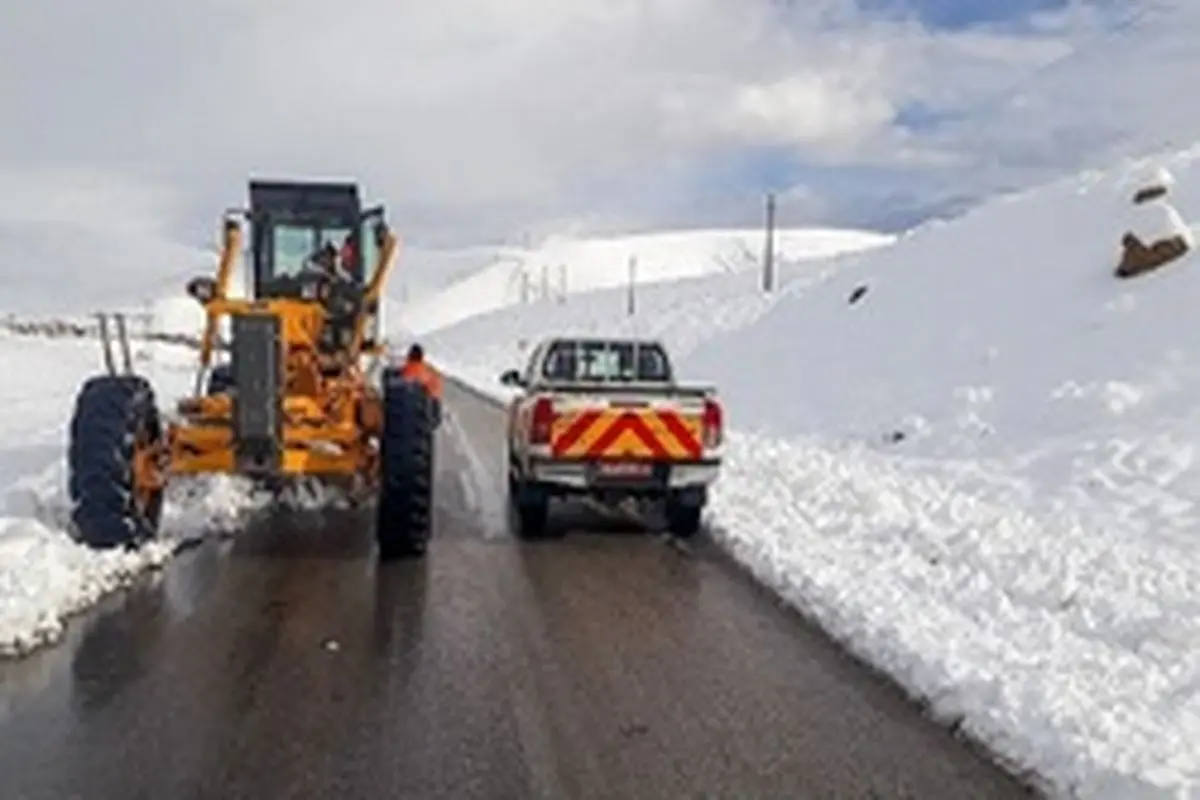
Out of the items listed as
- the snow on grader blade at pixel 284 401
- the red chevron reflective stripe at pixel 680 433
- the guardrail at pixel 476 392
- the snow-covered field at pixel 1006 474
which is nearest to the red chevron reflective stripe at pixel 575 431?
the red chevron reflective stripe at pixel 680 433

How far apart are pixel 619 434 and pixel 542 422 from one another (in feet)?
2.41

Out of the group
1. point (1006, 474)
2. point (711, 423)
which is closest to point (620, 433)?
point (711, 423)

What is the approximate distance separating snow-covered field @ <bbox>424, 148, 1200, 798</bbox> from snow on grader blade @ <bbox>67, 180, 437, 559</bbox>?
324cm

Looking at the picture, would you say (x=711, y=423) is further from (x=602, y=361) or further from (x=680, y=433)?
(x=602, y=361)

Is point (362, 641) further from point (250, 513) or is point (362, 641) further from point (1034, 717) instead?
point (250, 513)

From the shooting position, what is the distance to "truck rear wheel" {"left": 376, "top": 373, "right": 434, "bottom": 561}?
11258 millimetres

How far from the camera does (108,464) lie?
34.8ft

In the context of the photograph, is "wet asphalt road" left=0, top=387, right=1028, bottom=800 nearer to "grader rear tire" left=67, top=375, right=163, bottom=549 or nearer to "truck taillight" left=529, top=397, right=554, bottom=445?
"grader rear tire" left=67, top=375, right=163, bottom=549

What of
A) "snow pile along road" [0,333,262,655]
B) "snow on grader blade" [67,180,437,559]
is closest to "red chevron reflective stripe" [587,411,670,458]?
"snow on grader blade" [67,180,437,559]

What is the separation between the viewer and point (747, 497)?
49.9 feet

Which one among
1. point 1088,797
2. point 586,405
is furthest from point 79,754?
point 586,405

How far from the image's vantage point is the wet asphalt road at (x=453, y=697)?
594cm

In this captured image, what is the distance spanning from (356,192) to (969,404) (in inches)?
451

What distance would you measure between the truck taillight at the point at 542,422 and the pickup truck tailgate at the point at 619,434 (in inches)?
2.4
